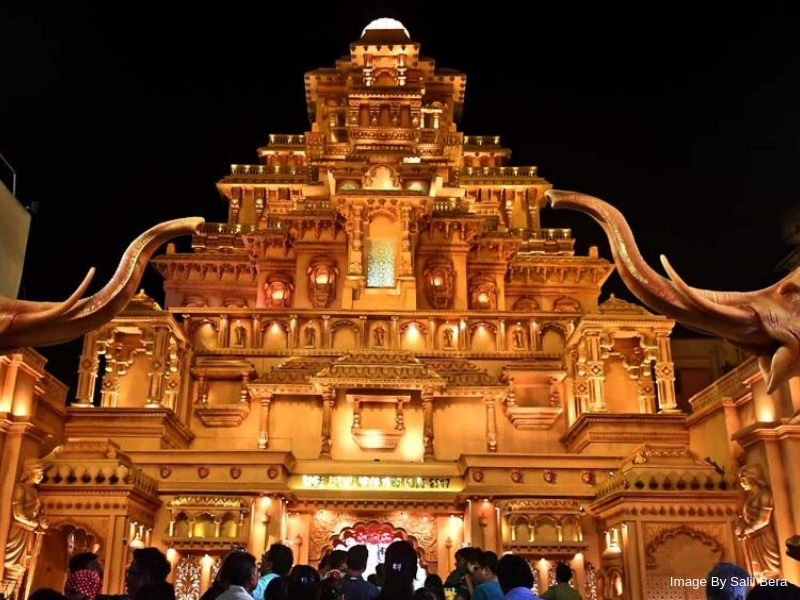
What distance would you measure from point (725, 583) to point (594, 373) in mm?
17291

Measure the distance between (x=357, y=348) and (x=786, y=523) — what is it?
44.9ft

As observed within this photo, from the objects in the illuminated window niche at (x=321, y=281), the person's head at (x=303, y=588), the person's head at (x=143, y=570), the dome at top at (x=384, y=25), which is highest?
the dome at top at (x=384, y=25)

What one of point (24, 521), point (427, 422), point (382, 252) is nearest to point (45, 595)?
point (24, 521)

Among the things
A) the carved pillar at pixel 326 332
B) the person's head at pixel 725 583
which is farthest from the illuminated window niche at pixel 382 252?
the person's head at pixel 725 583

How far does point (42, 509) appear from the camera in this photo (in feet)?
48.9

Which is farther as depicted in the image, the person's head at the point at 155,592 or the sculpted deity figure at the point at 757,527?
the sculpted deity figure at the point at 757,527

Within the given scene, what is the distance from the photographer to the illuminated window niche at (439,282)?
29.0m

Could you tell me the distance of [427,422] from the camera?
22.0 m

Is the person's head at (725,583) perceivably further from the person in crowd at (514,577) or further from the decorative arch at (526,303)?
the decorative arch at (526,303)

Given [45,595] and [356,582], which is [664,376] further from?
[45,595]

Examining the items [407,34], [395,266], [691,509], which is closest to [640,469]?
[691,509]

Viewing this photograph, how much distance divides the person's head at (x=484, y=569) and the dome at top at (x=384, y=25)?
34.2 meters

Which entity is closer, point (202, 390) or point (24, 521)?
point (24, 521)

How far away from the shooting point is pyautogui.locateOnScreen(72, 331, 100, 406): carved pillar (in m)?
21.2
